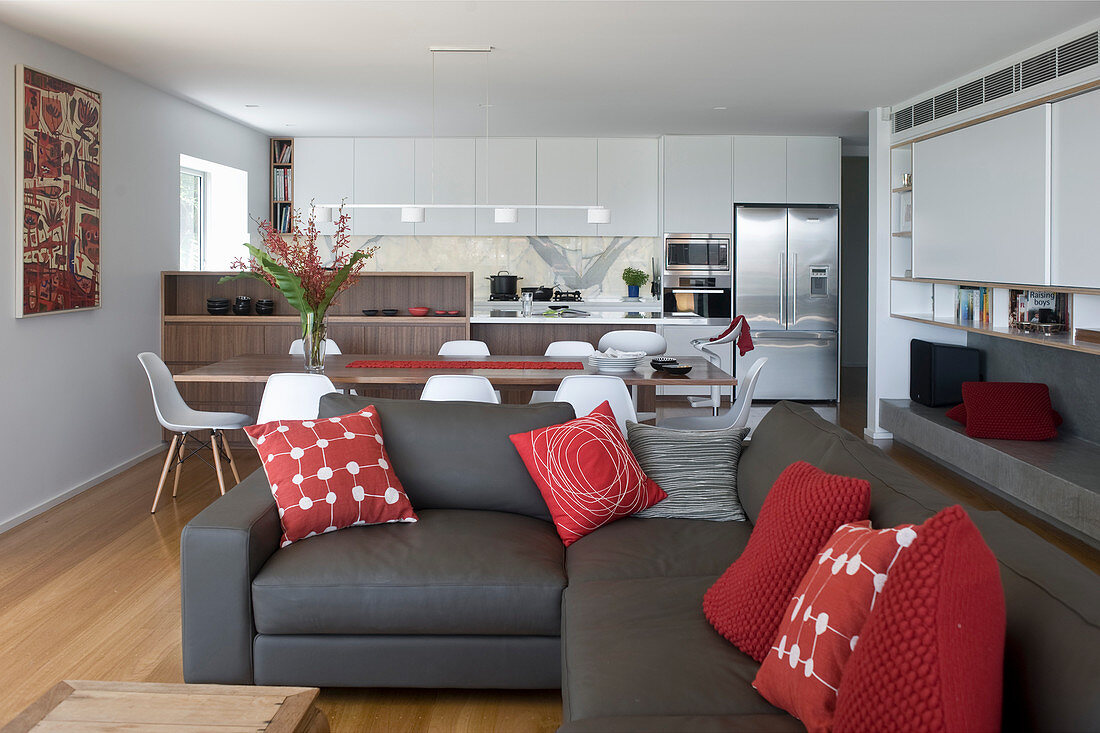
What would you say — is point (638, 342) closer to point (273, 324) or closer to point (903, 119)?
point (273, 324)

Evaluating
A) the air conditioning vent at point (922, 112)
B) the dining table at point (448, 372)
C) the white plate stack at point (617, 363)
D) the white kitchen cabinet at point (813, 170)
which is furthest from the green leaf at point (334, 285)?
the white kitchen cabinet at point (813, 170)

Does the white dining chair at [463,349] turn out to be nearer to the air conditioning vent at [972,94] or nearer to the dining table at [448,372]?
the dining table at [448,372]

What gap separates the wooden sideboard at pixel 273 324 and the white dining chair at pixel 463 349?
545mm

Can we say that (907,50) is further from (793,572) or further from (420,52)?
(793,572)

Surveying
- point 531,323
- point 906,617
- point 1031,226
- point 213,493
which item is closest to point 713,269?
point 531,323

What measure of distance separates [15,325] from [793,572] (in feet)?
14.3

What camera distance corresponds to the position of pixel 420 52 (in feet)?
17.7

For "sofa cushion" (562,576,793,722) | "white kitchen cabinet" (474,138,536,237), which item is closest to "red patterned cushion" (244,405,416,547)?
"sofa cushion" (562,576,793,722)

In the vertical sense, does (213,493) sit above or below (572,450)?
below

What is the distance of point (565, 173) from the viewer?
360 inches

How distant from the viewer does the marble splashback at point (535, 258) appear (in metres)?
9.48

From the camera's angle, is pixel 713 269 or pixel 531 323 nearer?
pixel 531 323

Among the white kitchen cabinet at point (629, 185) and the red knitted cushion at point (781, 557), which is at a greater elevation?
the white kitchen cabinet at point (629, 185)

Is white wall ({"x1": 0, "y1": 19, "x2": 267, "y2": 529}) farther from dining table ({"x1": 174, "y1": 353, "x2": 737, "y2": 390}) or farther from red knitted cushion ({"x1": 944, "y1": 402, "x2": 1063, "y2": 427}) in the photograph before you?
red knitted cushion ({"x1": 944, "y1": 402, "x2": 1063, "y2": 427})
